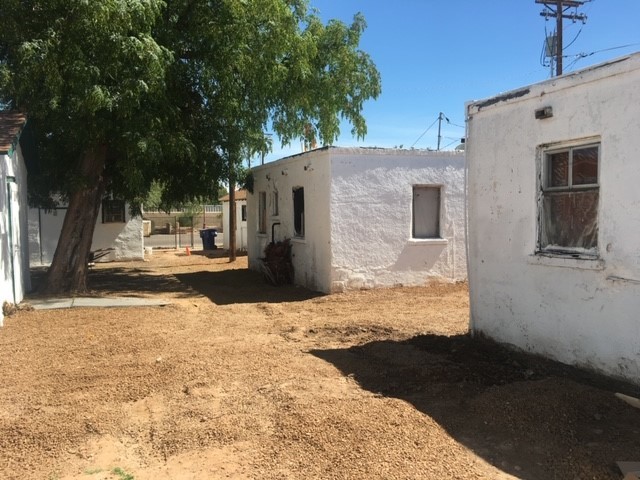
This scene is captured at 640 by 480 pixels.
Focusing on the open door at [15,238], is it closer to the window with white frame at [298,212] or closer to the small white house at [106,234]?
the window with white frame at [298,212]

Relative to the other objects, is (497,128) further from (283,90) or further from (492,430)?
(283,90)

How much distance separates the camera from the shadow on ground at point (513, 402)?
376 cm

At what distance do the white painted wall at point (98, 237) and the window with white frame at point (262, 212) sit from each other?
20.3ft

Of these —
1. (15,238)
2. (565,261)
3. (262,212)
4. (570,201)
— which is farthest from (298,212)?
(565,261)

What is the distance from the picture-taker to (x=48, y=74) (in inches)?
342

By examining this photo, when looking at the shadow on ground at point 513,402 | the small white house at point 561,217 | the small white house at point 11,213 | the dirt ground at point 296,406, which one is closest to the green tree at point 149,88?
the small white house at point 11,213

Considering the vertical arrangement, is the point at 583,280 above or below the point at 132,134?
below

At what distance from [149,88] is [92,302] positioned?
418 centimetres

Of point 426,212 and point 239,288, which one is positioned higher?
point 426,212

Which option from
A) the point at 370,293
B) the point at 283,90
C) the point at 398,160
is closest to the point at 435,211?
the point at 398,160

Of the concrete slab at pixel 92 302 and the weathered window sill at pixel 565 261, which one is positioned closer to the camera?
the weathered window sill at pixel 565 261

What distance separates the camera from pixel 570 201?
565 centimetres

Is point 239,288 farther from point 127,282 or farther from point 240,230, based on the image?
point 240,230

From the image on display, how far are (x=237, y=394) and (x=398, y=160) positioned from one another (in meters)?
7.78
